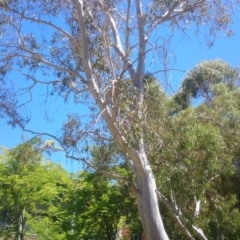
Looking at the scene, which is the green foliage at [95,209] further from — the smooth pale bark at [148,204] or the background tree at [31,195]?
the smooth pale bark at [148,204]

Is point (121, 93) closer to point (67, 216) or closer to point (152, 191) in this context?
point (152, 191)

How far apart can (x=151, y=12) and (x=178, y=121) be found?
2.77 meters

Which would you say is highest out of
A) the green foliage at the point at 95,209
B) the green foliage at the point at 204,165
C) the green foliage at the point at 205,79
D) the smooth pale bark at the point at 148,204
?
the green foliage at the point at 205,79

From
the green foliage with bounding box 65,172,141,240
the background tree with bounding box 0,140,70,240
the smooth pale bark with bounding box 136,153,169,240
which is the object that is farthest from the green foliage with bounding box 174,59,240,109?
the smooth pale bark with bounding box 136,153,169,240

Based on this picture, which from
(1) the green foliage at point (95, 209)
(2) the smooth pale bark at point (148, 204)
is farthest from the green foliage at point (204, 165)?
(1) the green foliage at point (95, 209)

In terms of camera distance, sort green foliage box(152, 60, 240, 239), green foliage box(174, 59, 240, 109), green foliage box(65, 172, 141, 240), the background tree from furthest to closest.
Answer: green foliage box(174, 59, 240, 109)
the background tree
green foliage box(65, 172, 141, 240)
green foliage box(152, 60, 240, 239)

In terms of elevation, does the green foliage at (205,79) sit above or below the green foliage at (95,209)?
above

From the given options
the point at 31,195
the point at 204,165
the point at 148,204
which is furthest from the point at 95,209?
the point at 148,204

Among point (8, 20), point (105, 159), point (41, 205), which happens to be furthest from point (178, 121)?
point (41, 205)

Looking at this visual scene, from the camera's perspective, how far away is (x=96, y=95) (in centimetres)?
972

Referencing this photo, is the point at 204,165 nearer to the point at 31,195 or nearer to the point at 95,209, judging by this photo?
the point at 95,209

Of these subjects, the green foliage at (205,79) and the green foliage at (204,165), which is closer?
the green foliage at (204,165)

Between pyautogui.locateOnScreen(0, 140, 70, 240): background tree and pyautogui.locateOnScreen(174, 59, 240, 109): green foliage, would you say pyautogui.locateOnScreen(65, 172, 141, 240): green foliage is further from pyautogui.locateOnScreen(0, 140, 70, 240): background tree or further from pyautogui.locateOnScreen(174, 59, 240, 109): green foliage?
pyautogui.locateOnScreen(174, 59, 240, 109): green foliage

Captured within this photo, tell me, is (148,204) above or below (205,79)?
below
